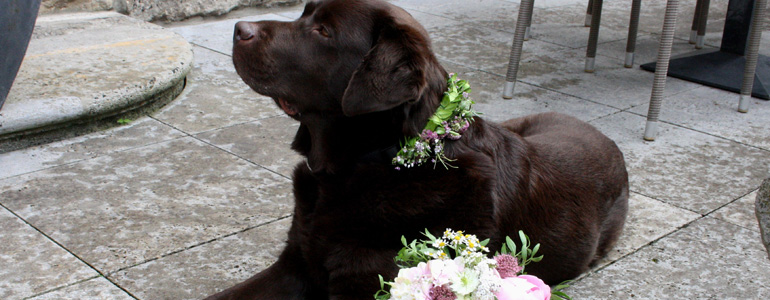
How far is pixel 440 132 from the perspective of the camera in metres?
2.43

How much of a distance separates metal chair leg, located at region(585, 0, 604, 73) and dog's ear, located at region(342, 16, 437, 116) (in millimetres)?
4238

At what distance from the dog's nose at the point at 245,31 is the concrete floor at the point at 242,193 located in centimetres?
102

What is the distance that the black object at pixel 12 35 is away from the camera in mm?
4012

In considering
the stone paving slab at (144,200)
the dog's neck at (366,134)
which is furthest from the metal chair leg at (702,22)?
the dog's neck at (366,134)

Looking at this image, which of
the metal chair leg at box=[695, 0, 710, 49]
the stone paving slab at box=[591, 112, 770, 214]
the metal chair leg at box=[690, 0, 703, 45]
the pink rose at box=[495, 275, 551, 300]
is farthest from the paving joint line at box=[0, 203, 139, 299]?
the metal chair leg at box=[690, 0, 703, 45]

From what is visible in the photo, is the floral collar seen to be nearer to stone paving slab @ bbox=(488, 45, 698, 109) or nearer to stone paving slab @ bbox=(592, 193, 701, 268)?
stone paving slab @ bbox=(592, 193, 701, 268)

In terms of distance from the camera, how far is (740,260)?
131 inches

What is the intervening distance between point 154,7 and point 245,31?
4803 mm

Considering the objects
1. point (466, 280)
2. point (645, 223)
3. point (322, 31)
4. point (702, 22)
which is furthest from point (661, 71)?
point (466, 280)

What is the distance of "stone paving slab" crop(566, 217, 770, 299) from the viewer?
3045 mm

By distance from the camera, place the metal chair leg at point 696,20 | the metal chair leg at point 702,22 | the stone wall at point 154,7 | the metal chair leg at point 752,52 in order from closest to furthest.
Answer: the metal chair leg at point 752,52
the stone wall at point 154,7
the metal chair leg at point 702,22
the metal chair leg at point 696,20

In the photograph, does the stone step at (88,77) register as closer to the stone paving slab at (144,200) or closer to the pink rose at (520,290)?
the stone paving slab at (144,200)

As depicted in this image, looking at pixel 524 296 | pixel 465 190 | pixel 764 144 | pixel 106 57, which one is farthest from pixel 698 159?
pixel 106 57

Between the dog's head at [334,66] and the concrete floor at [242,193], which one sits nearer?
the dog's head at [334,66]
